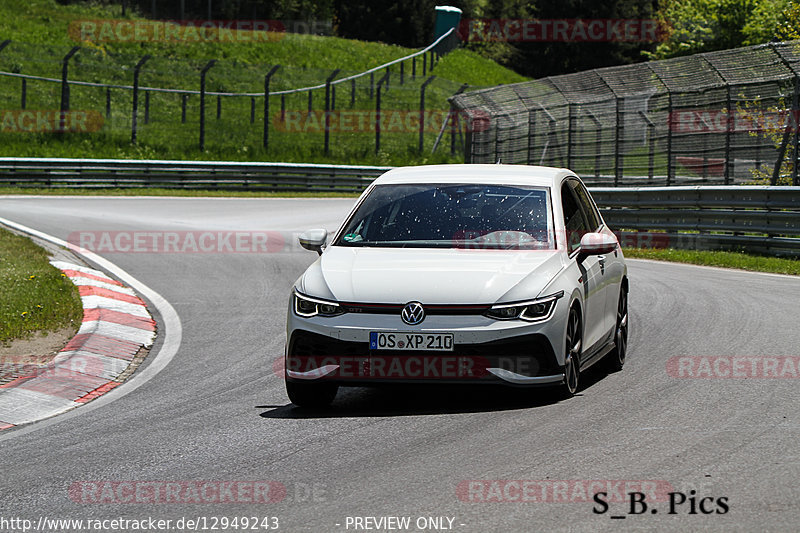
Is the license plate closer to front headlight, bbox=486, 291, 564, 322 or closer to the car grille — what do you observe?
the car grille

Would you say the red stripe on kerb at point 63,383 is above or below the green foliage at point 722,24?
below

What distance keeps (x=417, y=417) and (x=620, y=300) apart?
2.87 meters

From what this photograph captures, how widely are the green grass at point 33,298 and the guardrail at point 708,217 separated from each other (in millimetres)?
10584

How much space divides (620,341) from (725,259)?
32.0 ft

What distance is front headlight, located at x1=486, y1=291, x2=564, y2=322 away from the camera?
7.30 metres

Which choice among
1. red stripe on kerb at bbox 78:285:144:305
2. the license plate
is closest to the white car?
the license plate

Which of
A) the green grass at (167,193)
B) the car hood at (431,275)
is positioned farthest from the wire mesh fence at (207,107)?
the car hood at (431,275)

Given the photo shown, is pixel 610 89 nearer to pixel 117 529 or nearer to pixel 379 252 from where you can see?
pixel 379 252

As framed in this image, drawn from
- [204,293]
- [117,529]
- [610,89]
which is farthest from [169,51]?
[117,529]

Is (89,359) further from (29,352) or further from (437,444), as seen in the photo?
(437,444)

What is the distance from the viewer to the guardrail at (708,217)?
18109 millimetres

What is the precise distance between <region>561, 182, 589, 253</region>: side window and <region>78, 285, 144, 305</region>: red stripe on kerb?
5666 millimetres

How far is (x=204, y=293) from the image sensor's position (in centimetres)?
1411

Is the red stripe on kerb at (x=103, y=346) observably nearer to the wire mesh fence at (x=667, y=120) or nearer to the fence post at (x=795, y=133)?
the fence post at (x=795, y=133)
